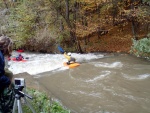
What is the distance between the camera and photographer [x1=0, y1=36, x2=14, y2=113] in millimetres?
2789

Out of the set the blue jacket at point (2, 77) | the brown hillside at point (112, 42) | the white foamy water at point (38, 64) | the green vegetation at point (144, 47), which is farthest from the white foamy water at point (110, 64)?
the blue jacket at point (2, 77)

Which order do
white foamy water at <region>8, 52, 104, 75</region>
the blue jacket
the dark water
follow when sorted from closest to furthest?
the blue jacket < the dark water < white foamy water at <region>8, 52, 104, 75</region>

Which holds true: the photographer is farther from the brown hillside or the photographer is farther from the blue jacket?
the brown hillside

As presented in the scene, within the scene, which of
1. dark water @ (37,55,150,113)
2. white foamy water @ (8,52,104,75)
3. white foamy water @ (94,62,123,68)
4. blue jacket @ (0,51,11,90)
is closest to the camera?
blue jacket @ (0,51,11,90)

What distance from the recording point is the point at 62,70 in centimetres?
958

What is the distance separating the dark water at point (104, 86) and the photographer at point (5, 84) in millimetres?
2842

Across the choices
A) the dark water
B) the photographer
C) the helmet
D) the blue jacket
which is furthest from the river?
the helmet

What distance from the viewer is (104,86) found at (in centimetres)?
739

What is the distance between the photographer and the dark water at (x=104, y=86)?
6.01 m

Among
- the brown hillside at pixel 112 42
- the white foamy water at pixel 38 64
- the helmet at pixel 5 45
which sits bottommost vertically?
the white foamy water at pixel 38 64

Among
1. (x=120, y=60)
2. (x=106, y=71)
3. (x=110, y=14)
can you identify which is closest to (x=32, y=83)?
(x=106, y=71)

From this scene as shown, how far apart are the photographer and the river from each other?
8.89 ft

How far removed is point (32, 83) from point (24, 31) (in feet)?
25.4

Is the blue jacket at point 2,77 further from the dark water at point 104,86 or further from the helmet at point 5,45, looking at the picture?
the dark water at point 104,86
